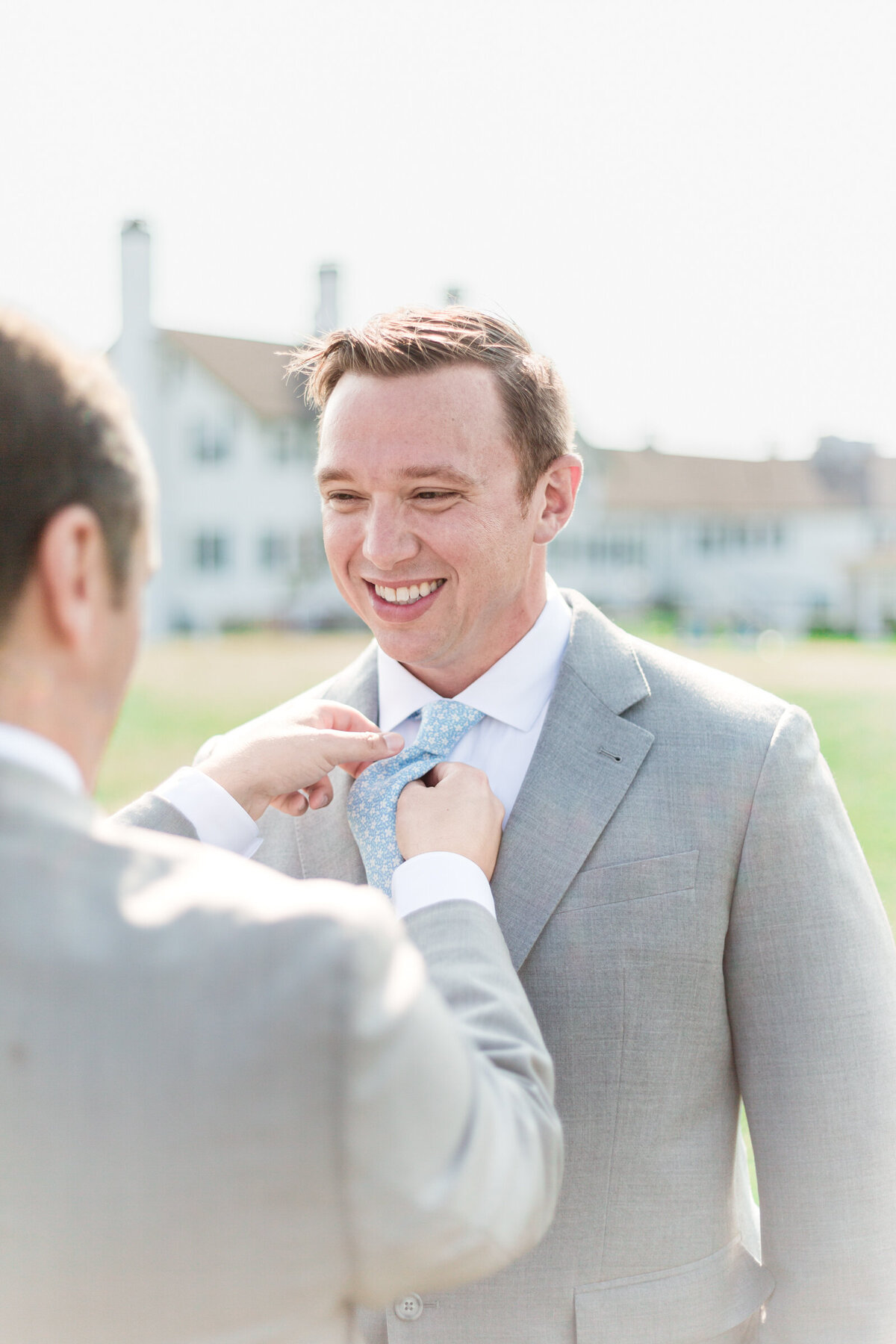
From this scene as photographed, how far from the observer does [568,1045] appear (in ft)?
7.27

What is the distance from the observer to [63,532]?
1.20 meters

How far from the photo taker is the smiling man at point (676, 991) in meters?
2.20

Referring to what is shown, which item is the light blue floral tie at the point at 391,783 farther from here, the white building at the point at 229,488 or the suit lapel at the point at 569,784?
the white building at the point at 229,488

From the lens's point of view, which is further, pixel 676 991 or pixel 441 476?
pixel 441 476

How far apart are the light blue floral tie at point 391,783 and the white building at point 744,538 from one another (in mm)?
46053

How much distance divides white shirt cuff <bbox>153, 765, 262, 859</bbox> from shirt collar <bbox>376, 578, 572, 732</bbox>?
1.69ft

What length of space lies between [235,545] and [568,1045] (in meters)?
41.4

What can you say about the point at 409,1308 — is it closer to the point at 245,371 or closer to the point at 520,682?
the point at 520,682

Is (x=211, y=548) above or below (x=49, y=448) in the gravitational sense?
below

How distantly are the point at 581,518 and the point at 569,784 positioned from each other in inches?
1851

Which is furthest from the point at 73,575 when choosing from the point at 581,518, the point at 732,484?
the point at 732,484

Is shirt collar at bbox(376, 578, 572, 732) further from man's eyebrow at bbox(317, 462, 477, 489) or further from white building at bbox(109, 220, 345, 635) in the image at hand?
white building at bbox(109, 220, 345, 635)

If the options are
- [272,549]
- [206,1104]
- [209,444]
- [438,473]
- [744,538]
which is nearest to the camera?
[206,1104]

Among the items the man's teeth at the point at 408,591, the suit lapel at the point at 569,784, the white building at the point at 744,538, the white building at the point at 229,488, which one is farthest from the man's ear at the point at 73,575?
the white building at the point at 744,538
